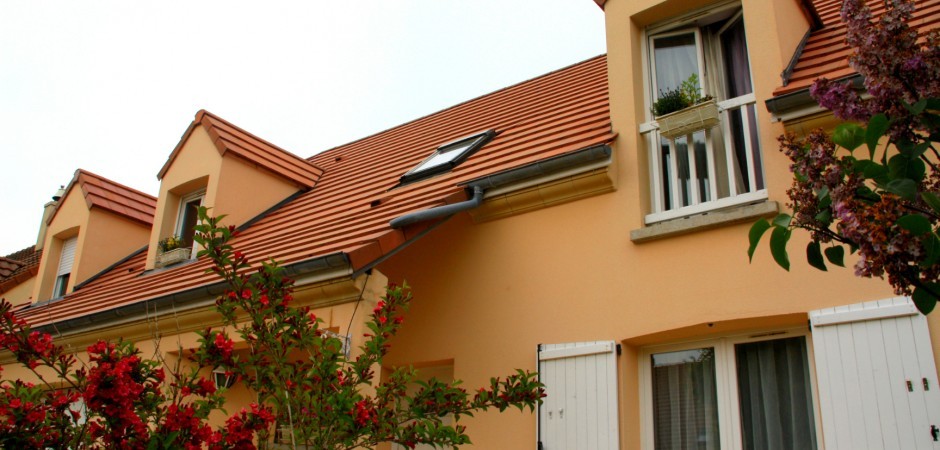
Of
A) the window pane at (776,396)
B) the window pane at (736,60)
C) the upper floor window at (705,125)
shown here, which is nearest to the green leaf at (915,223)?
the window pane at (776,396)

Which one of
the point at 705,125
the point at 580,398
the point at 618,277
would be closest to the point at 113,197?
the point at 618,277

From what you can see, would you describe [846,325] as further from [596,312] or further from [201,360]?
[201,360]

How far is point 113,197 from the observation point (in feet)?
41.4

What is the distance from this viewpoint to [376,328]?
4.89 metres

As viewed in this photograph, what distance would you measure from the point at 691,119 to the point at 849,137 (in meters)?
3.31

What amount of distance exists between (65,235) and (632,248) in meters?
9.83

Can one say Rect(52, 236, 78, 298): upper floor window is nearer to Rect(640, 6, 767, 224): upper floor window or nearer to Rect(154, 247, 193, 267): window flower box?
Rect(154, 247, 193, 267): window flower box

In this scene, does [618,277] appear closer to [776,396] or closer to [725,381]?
[725,381]

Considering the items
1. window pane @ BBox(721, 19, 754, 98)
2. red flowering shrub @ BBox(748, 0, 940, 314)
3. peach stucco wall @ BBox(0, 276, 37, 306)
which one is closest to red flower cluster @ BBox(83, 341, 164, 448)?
red flowering shrub @ BBox(748, 0, 940, 314)

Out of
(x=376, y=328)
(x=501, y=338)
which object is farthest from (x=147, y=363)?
(x=501, y=338)

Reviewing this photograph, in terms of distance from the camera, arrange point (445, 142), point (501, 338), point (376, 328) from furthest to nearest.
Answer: point (445, 142) < point (501, 338) < point (376, 328)

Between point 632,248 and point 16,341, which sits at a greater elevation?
point 632,248

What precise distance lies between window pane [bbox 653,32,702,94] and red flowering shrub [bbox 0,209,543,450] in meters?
3.44

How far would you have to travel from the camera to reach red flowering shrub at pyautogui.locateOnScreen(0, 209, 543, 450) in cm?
417
